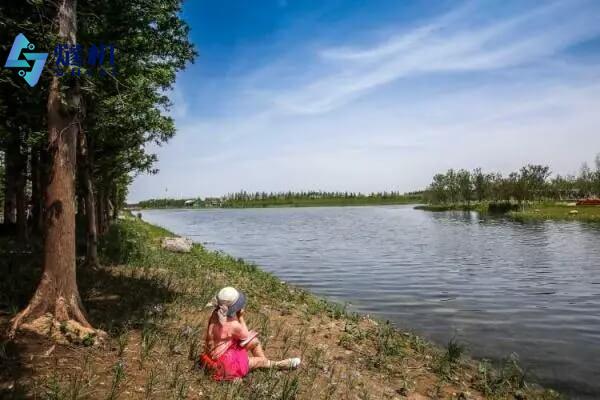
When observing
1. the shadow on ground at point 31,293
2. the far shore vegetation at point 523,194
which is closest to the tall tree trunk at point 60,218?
the shadow on ground at point 31,293

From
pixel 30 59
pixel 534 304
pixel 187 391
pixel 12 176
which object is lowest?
pixel 534 304

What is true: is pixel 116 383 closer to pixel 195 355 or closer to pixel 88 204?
pixel 195 355

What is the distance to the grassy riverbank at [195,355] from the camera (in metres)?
7.77

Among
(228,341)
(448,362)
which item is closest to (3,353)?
(228,341)

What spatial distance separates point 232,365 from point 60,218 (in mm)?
4732

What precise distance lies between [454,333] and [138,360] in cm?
1043

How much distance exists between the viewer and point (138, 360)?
29.1 ft

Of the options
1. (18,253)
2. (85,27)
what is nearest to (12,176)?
(18,253)

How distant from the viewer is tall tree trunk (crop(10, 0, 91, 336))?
9516mm

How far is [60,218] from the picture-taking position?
958cm

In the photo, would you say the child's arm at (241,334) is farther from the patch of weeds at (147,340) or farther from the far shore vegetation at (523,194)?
the far shore vegetation at (523,194)

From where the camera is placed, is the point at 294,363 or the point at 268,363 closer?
the point at 268,363

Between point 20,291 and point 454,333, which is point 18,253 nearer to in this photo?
point 20,291

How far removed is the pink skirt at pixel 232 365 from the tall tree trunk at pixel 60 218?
10.4 ft
